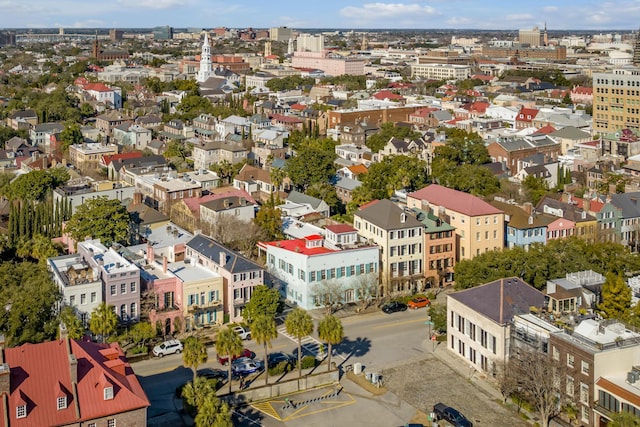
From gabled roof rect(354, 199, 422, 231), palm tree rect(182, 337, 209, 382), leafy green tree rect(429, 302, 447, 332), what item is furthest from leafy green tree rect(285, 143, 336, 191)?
palm tree rect(182, 337, 209, 382)

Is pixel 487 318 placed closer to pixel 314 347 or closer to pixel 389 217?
pixel 314 347

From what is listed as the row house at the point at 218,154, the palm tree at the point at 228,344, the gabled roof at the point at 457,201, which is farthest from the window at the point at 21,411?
the row house at the point at 218,154

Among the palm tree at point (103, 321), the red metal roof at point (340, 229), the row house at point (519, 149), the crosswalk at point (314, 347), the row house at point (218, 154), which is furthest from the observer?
the row house at point (218, 154)

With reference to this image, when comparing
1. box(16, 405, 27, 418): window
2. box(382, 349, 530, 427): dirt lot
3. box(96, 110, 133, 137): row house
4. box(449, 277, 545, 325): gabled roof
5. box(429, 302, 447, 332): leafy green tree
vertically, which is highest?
box(96, 110, 133, 137): row house

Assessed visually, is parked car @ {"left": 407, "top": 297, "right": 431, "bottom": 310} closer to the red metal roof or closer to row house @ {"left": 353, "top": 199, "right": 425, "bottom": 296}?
row house @ {"left": 353, "top": 199, "right": 425, "bottom": 296}

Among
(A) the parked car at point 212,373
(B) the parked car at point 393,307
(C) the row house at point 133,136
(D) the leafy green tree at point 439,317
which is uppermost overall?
(C) the row house at point 133,136

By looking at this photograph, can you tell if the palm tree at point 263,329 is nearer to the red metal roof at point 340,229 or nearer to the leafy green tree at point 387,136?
the red metal roof at point 340,229
